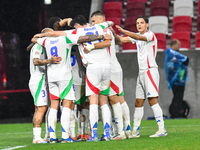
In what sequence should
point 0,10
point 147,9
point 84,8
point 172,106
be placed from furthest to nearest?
point 147,9, point 84,8, point 0,10, point 172,106

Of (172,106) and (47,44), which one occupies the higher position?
(47,44)

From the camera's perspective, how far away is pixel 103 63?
18.9 feet

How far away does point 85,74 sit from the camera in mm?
6391

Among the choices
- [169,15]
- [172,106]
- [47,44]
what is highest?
[169,15]

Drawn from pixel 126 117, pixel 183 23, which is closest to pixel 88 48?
pixel 126 117

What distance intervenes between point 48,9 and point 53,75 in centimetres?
678

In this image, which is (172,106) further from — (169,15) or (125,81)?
(169,15)

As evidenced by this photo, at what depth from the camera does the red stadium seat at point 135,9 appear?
13828 mm

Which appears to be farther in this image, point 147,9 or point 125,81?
point 147,9

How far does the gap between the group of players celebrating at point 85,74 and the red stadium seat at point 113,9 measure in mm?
7764

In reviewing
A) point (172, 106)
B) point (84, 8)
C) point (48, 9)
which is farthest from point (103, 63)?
point (84, 8)

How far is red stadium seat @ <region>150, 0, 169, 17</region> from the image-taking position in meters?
13.8

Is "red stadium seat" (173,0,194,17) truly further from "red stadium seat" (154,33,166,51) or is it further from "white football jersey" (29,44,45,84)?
"white football jersey" (29,44,45,84)

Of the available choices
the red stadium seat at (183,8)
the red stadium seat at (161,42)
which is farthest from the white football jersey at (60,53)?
the red stadium seat at (183,8)
